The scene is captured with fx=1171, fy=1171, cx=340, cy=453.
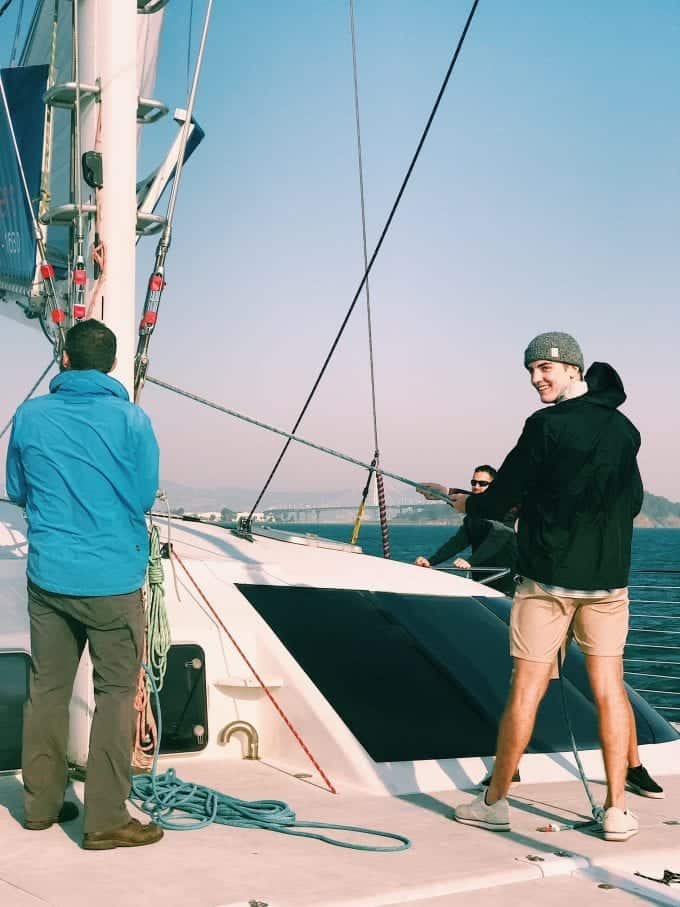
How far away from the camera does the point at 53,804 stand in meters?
3.82

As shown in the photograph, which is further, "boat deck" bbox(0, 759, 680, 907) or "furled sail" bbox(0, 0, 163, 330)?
"furled sail" bbox(0, 0, 163, 330)

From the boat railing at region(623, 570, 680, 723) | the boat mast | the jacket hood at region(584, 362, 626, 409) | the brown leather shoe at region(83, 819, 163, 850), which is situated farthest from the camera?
the boat railing at region(623, 570, 680, 723)

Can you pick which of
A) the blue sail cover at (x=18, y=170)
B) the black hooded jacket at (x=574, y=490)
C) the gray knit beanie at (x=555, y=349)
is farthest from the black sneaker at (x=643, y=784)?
the blue sail cover at (x=18, y=170)

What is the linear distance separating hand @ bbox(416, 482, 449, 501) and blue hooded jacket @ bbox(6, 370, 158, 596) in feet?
4.35

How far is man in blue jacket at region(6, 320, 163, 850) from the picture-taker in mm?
3750

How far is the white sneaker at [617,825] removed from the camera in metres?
3.73

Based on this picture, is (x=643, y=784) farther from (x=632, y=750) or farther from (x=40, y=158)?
(x=40, y=158)

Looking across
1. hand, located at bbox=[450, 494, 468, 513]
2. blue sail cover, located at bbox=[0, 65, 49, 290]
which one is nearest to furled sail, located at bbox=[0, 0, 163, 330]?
blue sail cover, located at bbox=[0, 65, 49, 290]

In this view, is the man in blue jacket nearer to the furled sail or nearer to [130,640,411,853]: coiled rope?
[130,640,411,853]: coiled rope

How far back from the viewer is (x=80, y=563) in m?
3.75

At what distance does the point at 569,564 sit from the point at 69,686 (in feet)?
5.57

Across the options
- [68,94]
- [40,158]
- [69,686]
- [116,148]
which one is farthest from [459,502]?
[40,158]

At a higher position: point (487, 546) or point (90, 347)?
point (90, 347)

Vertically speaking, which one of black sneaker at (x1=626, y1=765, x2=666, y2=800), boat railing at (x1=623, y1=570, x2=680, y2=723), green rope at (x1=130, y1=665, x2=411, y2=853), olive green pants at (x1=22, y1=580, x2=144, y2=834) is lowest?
boat railing at (x1=623, y1=570, x2=680, y2=723)
